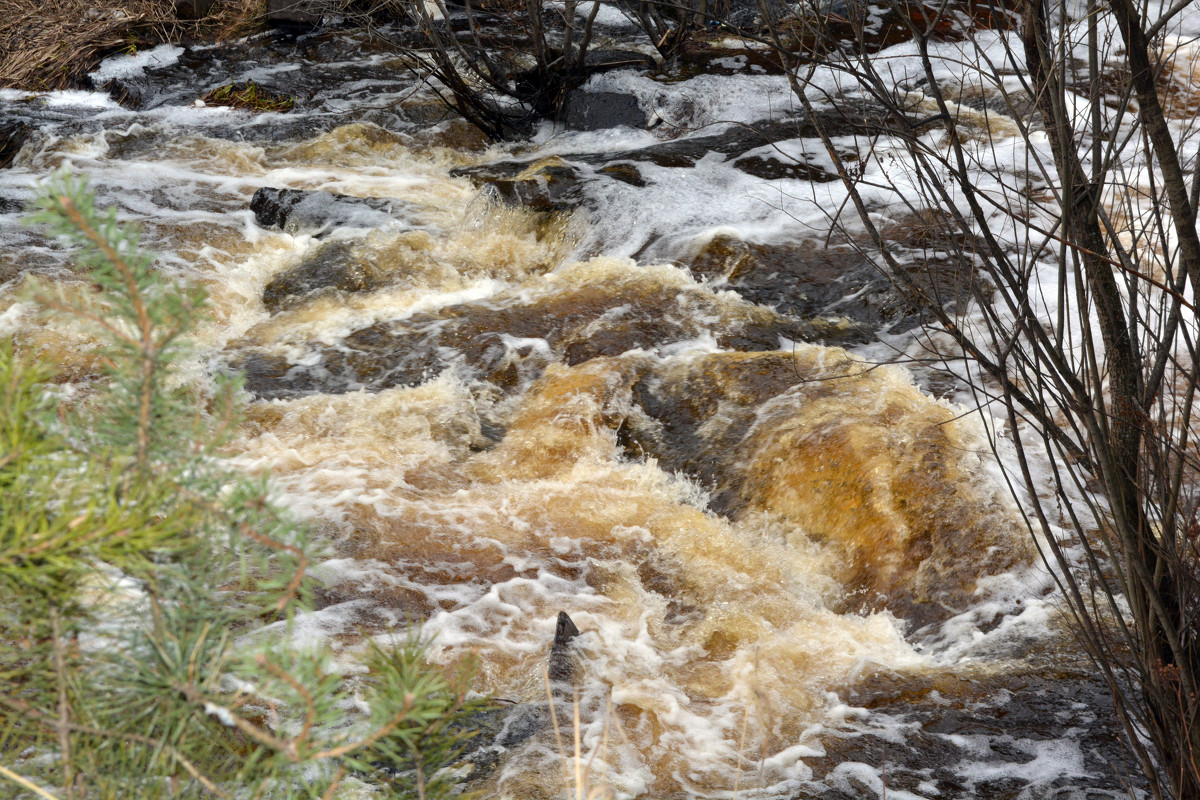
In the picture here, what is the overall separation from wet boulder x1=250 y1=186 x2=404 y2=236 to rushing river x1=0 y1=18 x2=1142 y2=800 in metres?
0.05

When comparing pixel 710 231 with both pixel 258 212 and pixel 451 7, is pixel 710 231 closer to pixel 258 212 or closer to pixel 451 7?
pixel 258 212

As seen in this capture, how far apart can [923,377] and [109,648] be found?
16.6ft

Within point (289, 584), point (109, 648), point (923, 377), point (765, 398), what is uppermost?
point (289, 584)

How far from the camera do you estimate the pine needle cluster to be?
0.88 m

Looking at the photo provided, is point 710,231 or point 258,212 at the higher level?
point 710,231

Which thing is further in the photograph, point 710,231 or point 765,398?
point 710,231

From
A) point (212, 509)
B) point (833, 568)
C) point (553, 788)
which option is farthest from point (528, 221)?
point (212, 509)

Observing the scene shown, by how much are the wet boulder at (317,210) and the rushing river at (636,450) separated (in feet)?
0.15

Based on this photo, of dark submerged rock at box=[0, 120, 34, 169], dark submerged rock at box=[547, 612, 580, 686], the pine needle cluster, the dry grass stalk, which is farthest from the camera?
the dry grass stalk

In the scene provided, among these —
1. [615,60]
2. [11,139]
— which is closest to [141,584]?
[615,60]

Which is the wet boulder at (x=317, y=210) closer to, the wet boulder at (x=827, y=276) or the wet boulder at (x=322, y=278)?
the wet boulder at (x=322, y=278)

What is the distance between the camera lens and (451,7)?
1256 centimetres

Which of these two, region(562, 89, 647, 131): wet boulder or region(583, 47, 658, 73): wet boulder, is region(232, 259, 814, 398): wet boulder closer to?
region(562, 89, 647, 131): wet boulder

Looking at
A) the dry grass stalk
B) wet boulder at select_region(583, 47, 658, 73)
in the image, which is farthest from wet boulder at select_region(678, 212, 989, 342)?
the dry grass stalk
